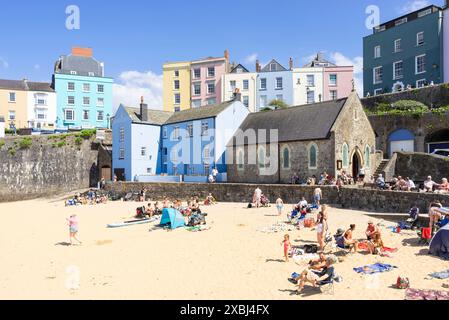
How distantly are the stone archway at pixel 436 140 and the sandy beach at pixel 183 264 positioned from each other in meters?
15.1

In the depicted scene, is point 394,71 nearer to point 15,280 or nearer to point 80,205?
point 80,205

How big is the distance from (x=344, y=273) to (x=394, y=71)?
38.0 m

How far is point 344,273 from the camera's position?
35.8 ft

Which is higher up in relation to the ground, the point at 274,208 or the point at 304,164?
the point at 304,164

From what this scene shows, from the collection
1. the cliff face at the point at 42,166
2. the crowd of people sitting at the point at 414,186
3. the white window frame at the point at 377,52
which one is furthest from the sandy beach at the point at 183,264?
the white window frame at the point at 377,52

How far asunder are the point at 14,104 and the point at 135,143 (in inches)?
955

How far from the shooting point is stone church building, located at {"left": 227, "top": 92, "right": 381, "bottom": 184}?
26969 millimetres

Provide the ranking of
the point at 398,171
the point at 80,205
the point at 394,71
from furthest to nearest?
the point at 394,71 → the point at 80,205 → the point at 398,171

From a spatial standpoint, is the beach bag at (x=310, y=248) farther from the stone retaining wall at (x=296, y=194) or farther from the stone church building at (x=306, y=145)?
the stone church building at (x=306, y=145)

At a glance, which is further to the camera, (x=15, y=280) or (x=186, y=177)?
(x=186, y=177)

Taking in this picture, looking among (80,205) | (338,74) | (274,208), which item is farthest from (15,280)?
(338,74)

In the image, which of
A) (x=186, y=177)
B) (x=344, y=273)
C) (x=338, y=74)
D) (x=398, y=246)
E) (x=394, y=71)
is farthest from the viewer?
(x=338, y=74)

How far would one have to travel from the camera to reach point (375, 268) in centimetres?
1098

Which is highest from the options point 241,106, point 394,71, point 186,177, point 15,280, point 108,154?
point 394,71
